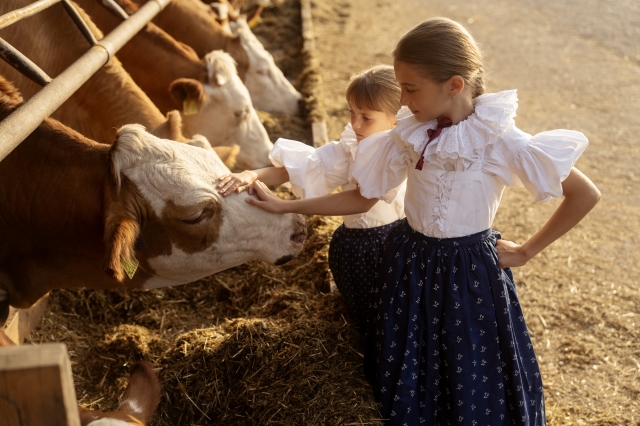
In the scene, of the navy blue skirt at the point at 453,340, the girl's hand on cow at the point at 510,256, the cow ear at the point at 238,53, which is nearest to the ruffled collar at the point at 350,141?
the navy blue skirt at the point at 453,340

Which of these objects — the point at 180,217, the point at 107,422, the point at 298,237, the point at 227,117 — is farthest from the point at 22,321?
the point at 227,117

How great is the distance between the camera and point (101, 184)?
2.93 m

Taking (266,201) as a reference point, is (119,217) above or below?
above

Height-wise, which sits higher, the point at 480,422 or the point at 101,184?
the point at 101,184

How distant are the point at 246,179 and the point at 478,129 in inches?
44.2

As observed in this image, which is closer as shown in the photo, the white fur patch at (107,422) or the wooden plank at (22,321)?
the white fur patch at (107,422)

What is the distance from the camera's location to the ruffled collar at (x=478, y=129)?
252 cm

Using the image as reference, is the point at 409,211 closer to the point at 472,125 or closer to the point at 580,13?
Result: the point at 472,125

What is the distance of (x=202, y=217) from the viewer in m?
2.94

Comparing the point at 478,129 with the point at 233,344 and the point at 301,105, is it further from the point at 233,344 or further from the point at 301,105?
the point at 301,105

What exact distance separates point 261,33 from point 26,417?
9.58 meters

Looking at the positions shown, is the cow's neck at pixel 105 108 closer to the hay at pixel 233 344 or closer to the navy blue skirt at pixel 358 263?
the hay at pixel 233 344

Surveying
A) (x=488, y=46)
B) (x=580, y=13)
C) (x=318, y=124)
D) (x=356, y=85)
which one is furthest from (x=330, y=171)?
(x=580, y=13)

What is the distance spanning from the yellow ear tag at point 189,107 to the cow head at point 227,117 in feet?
0.80
